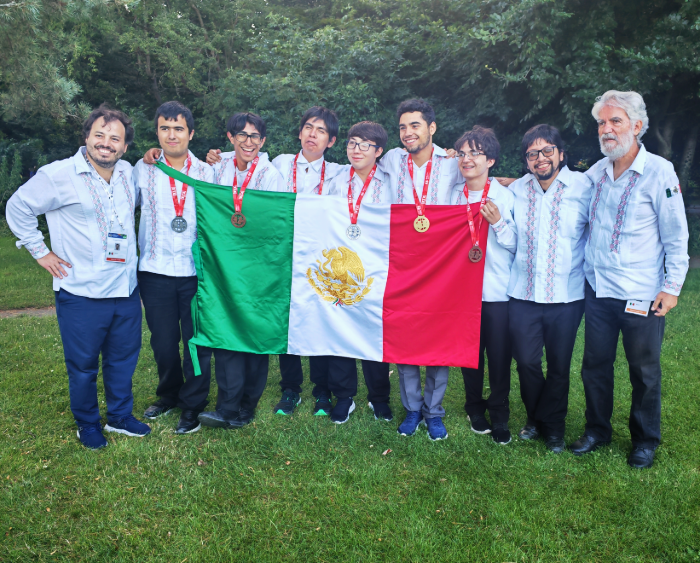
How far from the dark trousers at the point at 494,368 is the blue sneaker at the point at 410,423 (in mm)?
468

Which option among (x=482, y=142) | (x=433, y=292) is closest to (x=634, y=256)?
(x=482, y=142)

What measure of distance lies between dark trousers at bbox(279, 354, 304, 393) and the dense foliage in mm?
5907

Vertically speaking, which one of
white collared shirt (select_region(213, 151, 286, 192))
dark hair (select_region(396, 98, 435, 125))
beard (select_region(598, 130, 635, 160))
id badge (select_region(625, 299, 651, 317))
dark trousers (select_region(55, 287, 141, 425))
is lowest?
dark trousers (select_region(55, 287, 141, 425))

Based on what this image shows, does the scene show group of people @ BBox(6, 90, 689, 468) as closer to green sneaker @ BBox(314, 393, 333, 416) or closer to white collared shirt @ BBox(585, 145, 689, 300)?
white collared shirt @ BBox(585, 145, 689, 300)

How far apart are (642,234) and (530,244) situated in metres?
0.72

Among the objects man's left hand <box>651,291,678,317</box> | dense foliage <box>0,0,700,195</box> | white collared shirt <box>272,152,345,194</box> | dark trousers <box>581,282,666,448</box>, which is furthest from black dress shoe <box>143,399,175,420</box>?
dense foliage <box>0,0,700,195</box>

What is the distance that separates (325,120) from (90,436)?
307cm

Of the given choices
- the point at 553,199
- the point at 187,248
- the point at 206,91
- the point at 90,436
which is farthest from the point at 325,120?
the point at 206,91

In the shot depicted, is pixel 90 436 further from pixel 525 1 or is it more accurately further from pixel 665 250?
pixel 525 1

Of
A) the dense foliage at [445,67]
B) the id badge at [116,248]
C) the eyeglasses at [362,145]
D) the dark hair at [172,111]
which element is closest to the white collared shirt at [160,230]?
the id badge at [116,248]

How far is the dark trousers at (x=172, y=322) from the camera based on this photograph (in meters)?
4.29

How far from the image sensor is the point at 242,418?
452cm

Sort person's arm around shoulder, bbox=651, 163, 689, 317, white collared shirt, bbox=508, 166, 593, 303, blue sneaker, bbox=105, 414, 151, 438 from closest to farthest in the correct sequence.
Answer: person's arm around shoulder, bbox=651, 163, 689, 317 → white collared shirt, bbox=508, 166, 593, 303 → blue sneaker, bbox=105, 414, 151, 438

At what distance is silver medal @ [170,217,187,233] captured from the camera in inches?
165
